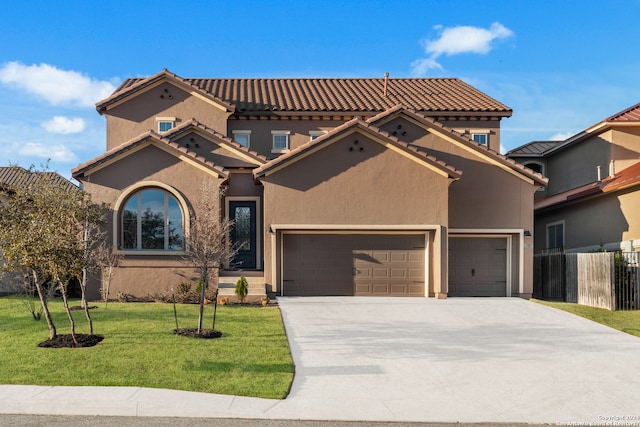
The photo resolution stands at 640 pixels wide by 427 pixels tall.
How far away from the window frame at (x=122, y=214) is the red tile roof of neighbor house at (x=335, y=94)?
6.26m

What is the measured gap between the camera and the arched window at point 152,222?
18.6 metres

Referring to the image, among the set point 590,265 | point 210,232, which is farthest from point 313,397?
point 590,265

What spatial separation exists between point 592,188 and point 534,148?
262 inches

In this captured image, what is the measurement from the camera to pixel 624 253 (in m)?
18.8

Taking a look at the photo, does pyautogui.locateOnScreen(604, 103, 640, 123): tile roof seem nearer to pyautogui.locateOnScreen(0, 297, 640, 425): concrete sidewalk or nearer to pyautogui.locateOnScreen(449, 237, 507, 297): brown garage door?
pyautogui.locateOnScreen(449, 237, 507, 297): brown garage door

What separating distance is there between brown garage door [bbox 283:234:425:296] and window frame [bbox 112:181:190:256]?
3349 millimetres

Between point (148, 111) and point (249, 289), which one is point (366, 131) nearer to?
point (249, 289)

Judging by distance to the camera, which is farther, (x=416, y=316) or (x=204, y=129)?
(x=204, y=129)

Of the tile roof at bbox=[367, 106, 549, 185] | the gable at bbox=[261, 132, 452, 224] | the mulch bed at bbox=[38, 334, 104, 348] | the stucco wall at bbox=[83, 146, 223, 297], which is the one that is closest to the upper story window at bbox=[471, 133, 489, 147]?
the tile roof at bbox=[367, 106, 549, 185]

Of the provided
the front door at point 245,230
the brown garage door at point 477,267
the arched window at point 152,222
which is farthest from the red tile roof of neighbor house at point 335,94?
the brown garage door at point 477,267

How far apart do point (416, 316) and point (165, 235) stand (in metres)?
8.42

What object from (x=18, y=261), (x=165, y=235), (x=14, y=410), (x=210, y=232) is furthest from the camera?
(x=165, y=235)

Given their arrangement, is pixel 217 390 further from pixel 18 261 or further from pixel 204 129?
pixel 204 129

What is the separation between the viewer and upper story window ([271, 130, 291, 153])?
80.8ft
